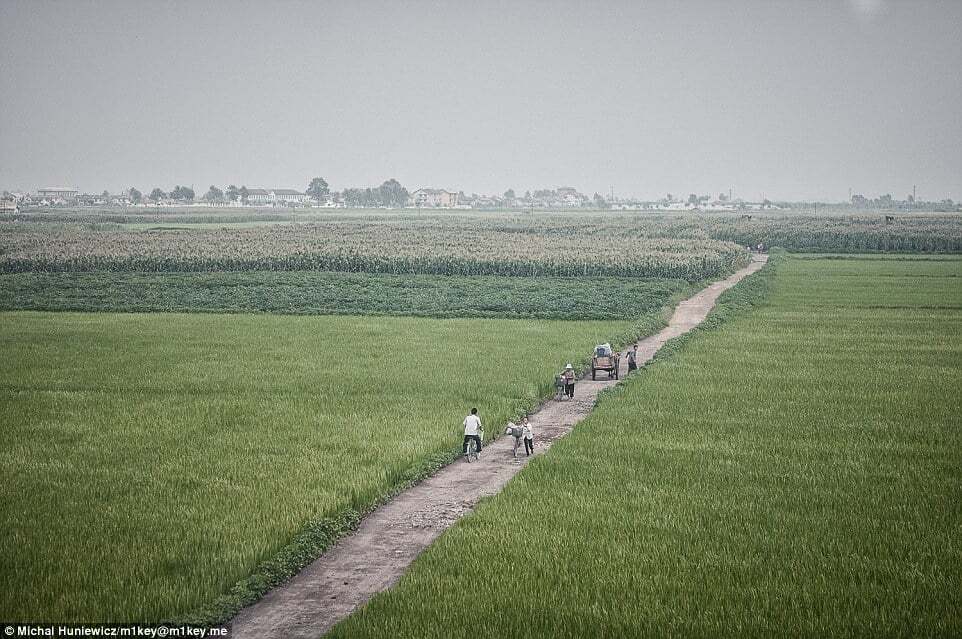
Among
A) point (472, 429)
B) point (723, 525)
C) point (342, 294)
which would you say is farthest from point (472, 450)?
point (342, 294)

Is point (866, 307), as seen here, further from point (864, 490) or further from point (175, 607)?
point (175, 607)

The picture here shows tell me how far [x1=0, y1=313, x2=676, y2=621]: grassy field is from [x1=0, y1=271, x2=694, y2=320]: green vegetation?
7.98m

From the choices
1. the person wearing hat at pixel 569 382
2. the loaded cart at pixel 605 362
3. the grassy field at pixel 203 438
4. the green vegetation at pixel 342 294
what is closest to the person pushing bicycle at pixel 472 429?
the grassy field at pixel 203 438

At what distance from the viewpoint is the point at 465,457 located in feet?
66.6

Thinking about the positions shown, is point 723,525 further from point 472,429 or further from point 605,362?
point 605,362

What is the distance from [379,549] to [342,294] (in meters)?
40.2

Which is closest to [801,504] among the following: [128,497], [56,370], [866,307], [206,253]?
[128,497]

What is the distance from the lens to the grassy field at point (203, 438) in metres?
13.0

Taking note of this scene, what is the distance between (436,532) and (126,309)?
121ft

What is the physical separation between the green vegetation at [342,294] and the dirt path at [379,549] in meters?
24.7

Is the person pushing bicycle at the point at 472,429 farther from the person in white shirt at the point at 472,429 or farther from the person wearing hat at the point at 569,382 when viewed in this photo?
the person wearing hat at the point at 569,382

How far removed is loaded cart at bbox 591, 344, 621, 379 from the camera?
97.9 ft

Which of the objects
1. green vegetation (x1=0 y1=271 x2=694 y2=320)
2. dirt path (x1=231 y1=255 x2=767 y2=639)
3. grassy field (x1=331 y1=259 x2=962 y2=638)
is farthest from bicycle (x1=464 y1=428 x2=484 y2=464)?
green vegetation (x1=0 y1=271 x2=694 y2=320)

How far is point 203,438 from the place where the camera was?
20484mm
